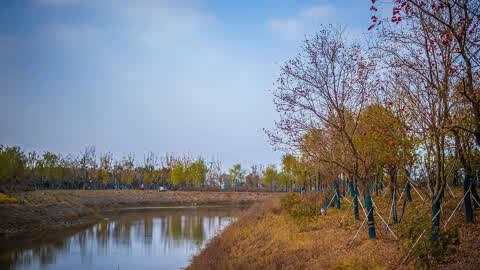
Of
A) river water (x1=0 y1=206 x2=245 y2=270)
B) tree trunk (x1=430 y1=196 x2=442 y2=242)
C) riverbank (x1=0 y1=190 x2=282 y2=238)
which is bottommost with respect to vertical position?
river water (x1=0 y1=206 x2=245 y2=270)

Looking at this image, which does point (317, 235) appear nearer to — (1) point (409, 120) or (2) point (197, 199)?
(1) point (409, 120)

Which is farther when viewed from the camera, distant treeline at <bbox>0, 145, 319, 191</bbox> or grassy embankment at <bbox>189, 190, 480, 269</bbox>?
distant treeline at <bbox>0, 145, 319, 191</bbox>

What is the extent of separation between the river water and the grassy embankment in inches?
134

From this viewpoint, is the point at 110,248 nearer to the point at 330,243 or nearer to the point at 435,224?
the point at 330,243

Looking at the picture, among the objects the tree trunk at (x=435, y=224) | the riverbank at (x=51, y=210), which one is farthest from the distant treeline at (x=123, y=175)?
the tree trunk at (x=435, y=224)

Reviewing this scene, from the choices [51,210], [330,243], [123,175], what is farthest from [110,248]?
[123,175]

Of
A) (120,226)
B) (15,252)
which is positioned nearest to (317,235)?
(15,252)

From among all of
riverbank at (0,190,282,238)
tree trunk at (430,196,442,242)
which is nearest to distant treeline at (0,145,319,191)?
riverbank at (0,190,282,238)

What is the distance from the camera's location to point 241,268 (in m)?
14.6

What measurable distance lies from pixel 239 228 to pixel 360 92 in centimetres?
1133

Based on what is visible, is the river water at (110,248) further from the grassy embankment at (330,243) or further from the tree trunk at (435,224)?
the tree trunk at (435,224)

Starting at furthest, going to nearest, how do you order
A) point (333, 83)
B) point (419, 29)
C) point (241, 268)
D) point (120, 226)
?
point (120, 226), point (241, 268), point (333, 83), point (419, 29)

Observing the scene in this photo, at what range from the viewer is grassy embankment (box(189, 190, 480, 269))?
9.05m

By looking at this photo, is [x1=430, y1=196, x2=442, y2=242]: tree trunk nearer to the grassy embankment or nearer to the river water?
the grassy embankment
